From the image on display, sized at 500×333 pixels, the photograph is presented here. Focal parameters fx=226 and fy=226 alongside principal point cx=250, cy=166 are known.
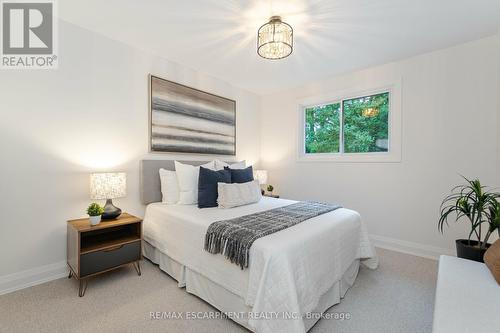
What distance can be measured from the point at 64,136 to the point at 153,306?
1.81 meters

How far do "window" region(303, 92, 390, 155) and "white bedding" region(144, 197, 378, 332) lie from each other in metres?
1.51

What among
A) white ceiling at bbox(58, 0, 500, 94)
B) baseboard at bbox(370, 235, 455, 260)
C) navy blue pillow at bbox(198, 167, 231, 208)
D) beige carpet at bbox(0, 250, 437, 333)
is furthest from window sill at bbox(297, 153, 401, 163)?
navy blue pillow at bbox(198, 167, 231, 208)

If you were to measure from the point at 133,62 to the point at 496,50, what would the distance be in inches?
157

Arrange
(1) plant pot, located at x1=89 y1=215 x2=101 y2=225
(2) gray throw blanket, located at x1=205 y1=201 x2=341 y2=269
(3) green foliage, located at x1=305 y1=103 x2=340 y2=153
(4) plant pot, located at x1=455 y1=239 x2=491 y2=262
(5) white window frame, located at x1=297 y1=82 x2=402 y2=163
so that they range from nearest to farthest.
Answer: (2) gray throw blanket, located at x1=205 y1=201 x2=341 y2=269
(4) plant pot, located at x1=455 y1=239 x2=491 y2=262
(1) plant pot, located at x1=89 y1=215 x2=101 y2=225
(5) white window frame, located at x1=297 y1=82 x2=402 y2=163
(3) green foliage, located at x1=305 y1=103 x2=340 y2=153

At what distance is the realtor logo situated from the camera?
1.97 meters

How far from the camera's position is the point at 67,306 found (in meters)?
1.77

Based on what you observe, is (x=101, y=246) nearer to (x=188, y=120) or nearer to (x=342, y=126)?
(x=188, y=120)

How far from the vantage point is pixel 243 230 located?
64.6 inches

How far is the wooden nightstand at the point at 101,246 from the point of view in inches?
75.2

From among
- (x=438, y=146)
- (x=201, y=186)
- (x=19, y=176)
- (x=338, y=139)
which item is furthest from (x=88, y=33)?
A: (x=438, y=146)

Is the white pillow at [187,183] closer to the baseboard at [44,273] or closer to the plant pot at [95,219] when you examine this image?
the plant pot at [95,219]

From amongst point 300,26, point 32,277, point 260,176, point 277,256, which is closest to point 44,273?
point 32,277

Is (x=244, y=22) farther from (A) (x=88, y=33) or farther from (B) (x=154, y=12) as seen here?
(A) (x=88, y=33)

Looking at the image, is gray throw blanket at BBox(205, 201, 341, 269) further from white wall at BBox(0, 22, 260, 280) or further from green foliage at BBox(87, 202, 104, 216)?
white wall at BBox(0, 22, 260, 280)
